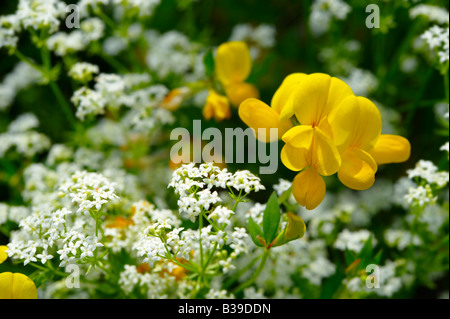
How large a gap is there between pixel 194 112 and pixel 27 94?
0.87 meters

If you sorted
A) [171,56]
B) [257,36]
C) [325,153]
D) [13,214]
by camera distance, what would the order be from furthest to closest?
[257,36]
[171,56]
[13,214]
[325,153]

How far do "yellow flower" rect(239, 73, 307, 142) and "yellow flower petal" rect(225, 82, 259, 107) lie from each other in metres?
0.52

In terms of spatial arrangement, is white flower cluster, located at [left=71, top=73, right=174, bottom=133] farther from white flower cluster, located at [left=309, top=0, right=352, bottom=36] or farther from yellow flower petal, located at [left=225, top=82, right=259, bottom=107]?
white flower cluster, located at [left=309, top=0, right=352, bottom=36]

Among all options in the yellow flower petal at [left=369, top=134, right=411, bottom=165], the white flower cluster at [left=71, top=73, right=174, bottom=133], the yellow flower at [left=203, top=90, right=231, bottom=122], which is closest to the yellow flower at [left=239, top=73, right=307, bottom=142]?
the yellow flower petal at [left=369, top=134, right=411, bottom=165]

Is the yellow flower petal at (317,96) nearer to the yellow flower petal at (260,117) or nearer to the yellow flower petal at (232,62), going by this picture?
the yellow flower petal at (260,117)

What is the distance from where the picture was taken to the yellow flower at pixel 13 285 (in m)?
1.05

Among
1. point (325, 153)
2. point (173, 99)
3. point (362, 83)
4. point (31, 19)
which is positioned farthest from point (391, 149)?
point (31, 19)

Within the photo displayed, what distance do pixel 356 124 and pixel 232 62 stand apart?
0.71 metres

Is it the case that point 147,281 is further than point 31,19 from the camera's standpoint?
No

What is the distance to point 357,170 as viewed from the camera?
1029 millimetres

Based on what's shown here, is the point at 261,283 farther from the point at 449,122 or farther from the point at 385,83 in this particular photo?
the point at 385,83

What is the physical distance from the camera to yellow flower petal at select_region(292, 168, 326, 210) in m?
1.03

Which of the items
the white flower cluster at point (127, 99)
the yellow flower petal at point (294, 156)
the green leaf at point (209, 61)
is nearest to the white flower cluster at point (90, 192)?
the white flower cluster at point (127, 99)

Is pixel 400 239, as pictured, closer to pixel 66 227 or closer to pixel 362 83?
pixel 362 83
